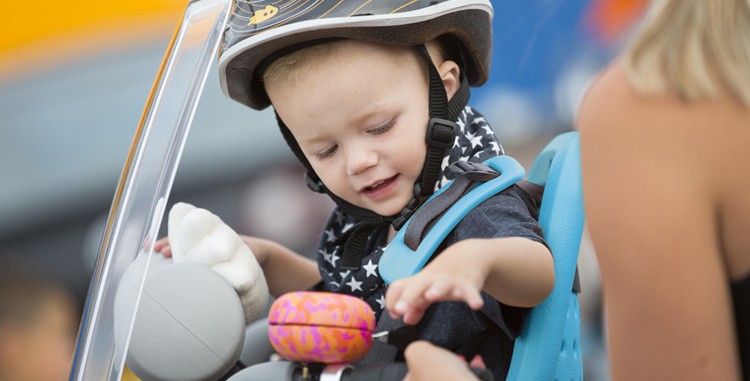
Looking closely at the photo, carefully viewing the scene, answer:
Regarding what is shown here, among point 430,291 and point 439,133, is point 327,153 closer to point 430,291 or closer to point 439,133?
point 439,133

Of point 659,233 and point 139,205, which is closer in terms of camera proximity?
point 659,233

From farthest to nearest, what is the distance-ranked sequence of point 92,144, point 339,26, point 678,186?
point 92,144, point 339,26, point 678,186

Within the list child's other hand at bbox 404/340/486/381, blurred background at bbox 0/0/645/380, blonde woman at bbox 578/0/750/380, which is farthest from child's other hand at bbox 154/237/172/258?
blurred background at bbox 0/0/645/380

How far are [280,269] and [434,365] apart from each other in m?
0.71

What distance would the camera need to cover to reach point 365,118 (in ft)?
3.30

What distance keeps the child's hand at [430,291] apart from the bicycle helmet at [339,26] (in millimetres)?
430

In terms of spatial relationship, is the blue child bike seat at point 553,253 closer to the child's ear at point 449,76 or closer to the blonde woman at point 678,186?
the child's ear at point 449,76

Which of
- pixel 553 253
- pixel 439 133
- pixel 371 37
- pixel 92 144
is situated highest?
pixel 371 37

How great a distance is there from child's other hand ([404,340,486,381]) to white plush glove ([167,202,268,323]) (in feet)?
1.49

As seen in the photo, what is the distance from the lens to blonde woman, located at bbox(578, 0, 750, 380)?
0.56m

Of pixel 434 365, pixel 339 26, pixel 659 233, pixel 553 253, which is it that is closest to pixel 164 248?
pixel 339 26

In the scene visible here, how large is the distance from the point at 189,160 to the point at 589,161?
2.07 m

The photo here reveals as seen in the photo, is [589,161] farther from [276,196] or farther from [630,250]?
[276,196]

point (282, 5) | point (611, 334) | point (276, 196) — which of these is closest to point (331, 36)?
point (282, 5)
